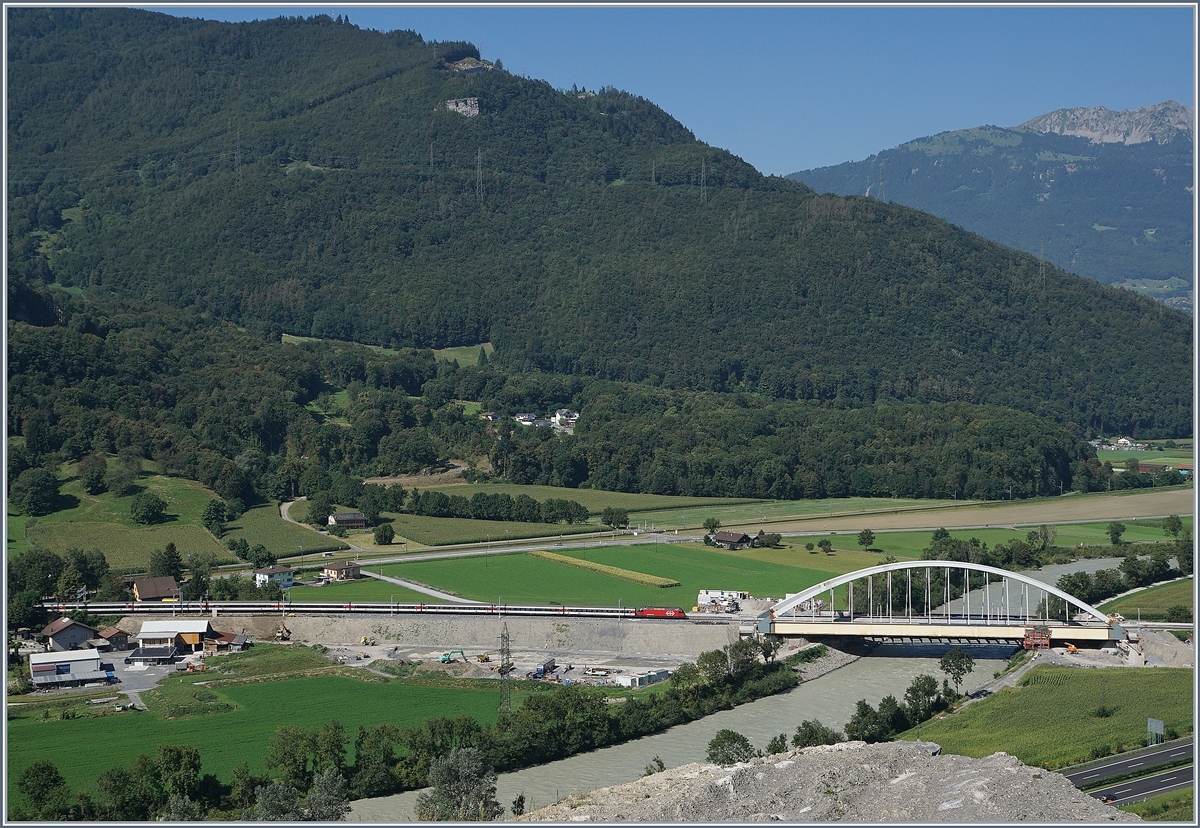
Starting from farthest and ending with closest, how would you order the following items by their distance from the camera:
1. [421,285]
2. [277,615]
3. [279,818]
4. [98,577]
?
[421,285] → [98,577] → [277,615] → [279,818]

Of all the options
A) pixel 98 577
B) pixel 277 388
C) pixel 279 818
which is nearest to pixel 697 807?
pixel 279 818

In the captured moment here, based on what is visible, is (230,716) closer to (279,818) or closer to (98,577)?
(279,818)

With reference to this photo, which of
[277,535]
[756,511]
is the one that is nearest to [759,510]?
[756,511]

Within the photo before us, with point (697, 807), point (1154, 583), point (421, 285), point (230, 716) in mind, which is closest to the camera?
point (697, 807)

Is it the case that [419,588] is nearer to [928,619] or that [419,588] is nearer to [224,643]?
[224,643]

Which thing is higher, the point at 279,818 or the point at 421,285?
the point at 421,285

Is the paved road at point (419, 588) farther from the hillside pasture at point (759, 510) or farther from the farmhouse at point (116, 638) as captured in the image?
the hillside pasture at point (759, 510)

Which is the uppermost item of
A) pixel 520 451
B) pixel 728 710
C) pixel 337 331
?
pixel 337 331

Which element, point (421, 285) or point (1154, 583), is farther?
point (421, 285)
